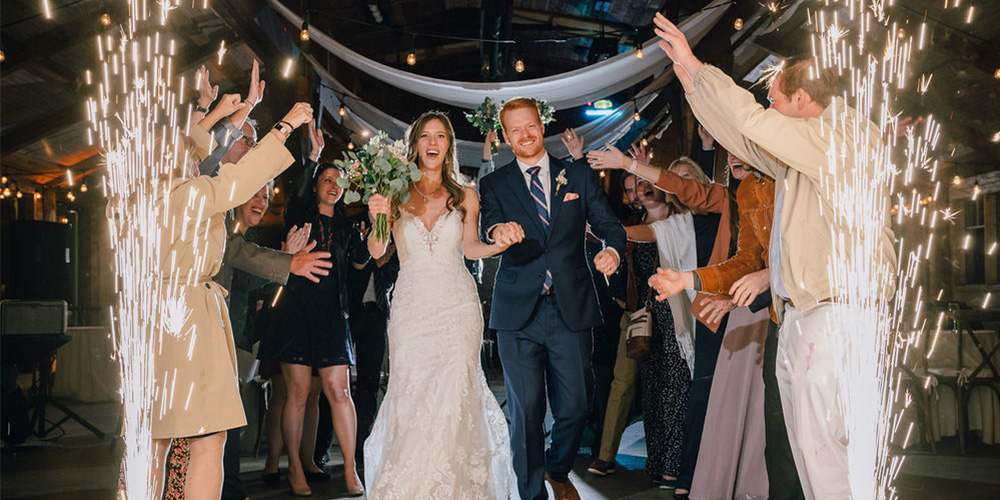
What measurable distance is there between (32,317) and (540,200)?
460 cm

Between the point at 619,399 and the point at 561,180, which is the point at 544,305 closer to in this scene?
the point at 561,180

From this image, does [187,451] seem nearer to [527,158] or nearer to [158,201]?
[158,201]

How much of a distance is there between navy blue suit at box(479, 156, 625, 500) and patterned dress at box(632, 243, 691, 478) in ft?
3.04

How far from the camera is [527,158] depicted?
373 cm

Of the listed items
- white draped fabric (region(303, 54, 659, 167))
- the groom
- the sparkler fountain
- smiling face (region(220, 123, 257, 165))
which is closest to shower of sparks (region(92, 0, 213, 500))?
the sparkler fountain

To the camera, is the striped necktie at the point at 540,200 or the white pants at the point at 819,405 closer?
the white pants at the point at 819,405

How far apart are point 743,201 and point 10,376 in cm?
Answer: 579

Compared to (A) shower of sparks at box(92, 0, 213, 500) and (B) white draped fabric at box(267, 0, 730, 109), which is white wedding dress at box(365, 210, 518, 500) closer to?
(A) shower of sparks at box(92, 0, 213, 500)

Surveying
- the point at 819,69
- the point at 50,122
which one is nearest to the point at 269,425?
the point at 819,69

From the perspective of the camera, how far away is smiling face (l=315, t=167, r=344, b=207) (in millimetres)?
4383

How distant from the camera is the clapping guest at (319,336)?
4188 mm

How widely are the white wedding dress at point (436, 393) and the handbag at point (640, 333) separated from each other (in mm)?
1241

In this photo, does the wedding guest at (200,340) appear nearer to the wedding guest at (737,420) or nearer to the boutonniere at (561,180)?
the boutonniere at (561,180)

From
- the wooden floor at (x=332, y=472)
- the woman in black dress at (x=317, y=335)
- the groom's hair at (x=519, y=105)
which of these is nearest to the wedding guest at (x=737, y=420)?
the wooden floor at (x=332, y=472)
